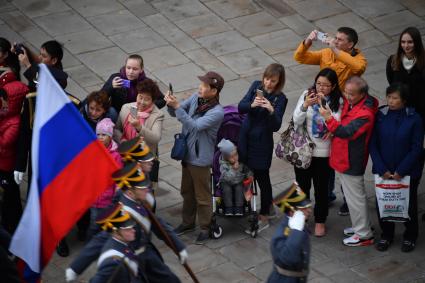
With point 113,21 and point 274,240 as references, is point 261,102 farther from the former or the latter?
point 113,21

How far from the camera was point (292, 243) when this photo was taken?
9203 mm

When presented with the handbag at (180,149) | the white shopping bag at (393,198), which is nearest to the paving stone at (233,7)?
the handbag at (180,149)

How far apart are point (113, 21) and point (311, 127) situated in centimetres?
576

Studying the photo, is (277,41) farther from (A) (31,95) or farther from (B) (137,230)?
(B) (137,230)

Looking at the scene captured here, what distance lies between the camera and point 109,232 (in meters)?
9.33

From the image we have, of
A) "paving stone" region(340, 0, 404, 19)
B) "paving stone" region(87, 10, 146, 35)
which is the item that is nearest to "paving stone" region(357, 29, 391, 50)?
"paving stone" region(340, 0, 404, 19)

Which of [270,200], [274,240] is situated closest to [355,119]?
[270,200]

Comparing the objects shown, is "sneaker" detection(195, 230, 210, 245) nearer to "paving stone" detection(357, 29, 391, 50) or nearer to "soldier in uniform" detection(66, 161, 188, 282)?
"soldier in uniform" detection(66, 161, 188, 282)

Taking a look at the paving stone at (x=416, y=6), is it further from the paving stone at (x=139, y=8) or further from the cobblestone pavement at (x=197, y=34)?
the paving stone at (x=139, y=8)

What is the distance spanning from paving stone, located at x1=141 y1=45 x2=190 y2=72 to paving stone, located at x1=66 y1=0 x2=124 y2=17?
1.31 m

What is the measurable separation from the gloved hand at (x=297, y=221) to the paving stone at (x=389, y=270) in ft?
5.99

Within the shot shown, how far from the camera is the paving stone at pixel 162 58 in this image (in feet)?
50.5

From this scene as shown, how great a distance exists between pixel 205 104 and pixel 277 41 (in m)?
4.95

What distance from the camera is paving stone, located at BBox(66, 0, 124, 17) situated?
16531 millimetres
